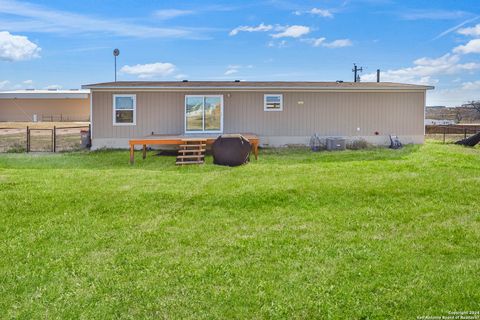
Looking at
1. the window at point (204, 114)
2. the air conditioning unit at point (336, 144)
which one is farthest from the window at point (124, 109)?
the air conditioning unit at point (336, 144)

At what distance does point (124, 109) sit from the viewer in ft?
49.8

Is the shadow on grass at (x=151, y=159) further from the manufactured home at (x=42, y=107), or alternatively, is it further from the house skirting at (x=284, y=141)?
the manufactured home at (x=42, y=107)

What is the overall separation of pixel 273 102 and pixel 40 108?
30021mm

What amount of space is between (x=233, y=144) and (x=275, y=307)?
8.35 metres

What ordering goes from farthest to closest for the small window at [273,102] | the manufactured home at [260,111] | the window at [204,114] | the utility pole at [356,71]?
the utility pole at [356,71]
the small window at [273,102]
the window at [204,114]
the manufactured home at [260,111]

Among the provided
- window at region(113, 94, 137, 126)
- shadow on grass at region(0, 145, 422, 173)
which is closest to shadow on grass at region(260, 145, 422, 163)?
shadow on grass at region(0, 145, 422, 173)

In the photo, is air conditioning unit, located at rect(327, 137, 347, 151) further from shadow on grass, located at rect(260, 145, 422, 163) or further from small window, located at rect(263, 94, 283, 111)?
small window, located at rect(263, 94, 283, 111)

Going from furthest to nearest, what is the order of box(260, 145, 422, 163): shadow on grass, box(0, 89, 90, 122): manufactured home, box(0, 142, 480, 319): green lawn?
box(0, 89, 90, 122): manufactured home < box(260, 145, 422, 163): shadow on grass < box(0, 142, 480, 319): green lawn

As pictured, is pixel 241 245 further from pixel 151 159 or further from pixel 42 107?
pixel 42 107

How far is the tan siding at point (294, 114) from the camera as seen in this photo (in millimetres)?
15195

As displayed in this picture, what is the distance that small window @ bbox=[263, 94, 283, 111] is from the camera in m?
15.6

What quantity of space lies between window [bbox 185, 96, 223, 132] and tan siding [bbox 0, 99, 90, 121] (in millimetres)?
26187

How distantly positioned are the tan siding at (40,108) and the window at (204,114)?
26.2m

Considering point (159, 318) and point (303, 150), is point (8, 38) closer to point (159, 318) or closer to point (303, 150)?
point (303, 150)
